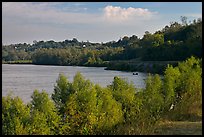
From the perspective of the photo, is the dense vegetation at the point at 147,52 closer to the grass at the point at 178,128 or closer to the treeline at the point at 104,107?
the treeline at the point at 104,107

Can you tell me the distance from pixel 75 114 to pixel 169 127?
2522mm

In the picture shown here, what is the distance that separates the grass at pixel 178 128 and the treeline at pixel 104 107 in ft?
0.84

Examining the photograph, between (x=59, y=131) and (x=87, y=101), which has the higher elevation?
(x=87, y=101)

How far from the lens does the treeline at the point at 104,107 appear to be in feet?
24.7

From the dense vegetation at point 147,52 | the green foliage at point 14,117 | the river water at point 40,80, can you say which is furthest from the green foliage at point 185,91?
the dense vegetation at point 147,52

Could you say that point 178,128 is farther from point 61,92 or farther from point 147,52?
point 147,52

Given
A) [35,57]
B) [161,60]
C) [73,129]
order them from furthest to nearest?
[35,57] → [161,60] → [73,129]

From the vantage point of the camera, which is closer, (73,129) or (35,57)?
(73,129)

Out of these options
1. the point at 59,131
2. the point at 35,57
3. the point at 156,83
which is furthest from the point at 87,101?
the point at 35,57

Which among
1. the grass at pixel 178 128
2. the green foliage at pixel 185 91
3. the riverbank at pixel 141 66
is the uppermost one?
the green foliage at pixel 185 91

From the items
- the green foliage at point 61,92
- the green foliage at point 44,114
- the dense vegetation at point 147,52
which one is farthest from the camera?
the dense vegetation at point 147,52

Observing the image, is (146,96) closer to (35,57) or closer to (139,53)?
(139,53)

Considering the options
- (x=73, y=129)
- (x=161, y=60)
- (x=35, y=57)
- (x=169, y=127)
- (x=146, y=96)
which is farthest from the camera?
(x=35, y=57)

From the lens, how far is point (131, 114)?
9.88 metres
